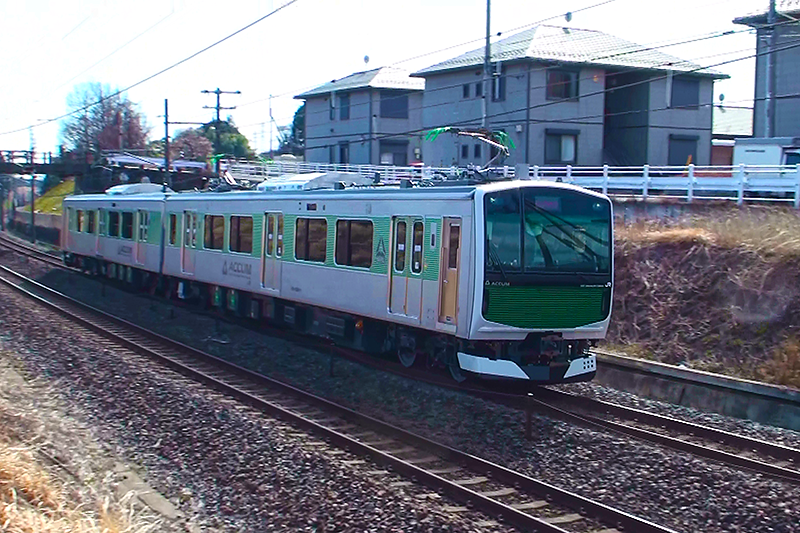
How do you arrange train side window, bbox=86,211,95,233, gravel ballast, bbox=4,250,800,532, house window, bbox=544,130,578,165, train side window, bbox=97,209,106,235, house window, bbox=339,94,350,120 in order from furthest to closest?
house window, bbox=339,94,350,120
house window, bbox=544,130,578,165
train side window, bbox=86,211,95,233
train side window, bbox=97,209,106,235
gravel ballast, bbox=4,250,800,532

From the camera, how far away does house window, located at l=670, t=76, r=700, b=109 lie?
34.7 metres

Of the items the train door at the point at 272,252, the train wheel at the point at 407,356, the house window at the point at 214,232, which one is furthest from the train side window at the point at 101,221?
the train wheel at the point at 407,356

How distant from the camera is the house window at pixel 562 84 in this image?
108 feet

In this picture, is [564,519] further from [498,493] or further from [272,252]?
[272,252]

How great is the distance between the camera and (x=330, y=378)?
42.7 ft

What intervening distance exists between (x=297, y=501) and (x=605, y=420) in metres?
4.07

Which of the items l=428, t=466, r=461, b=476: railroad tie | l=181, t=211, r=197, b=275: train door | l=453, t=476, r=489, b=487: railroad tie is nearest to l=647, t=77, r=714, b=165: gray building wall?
l=181, t=211, r=197, b=275: train door

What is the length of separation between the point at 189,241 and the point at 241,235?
321 centimetres

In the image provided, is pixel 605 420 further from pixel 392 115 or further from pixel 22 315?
pixel 392 115

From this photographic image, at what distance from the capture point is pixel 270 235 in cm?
1622

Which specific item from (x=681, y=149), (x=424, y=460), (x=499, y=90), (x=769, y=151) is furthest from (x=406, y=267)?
(x=681, y=149)

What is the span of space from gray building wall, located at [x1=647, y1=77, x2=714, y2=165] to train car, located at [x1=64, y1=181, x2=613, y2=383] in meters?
22.8

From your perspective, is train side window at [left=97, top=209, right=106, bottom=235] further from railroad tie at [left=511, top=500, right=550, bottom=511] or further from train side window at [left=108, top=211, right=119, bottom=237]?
railroad tie at [left=511, top=500, right=550, bottom=511]

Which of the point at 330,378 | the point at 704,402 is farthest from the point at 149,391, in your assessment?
the point at 704,402
